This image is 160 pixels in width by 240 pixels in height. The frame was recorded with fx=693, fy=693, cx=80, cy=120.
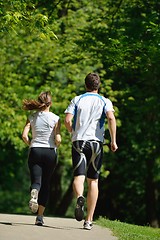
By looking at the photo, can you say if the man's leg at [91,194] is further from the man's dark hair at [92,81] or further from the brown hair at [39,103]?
the brown hair at [39,103]

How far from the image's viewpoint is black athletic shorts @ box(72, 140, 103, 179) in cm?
929

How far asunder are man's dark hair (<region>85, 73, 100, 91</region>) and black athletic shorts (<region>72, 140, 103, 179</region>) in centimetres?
77

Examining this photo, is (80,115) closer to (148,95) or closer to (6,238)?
(6,238)

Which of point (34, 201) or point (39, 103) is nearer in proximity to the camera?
point (34, 201)

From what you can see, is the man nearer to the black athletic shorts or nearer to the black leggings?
the black athletic shorts

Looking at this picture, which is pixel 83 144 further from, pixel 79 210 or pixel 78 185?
pixel 79 210

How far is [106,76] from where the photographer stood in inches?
1149

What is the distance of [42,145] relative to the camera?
33.1 ft

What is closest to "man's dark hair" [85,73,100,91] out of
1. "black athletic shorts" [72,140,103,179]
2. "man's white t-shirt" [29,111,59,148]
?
"black athletic shorts" [72,140,103,179]

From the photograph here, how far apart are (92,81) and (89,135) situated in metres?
0.76

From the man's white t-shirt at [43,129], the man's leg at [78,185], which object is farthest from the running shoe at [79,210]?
the man's white t-shirt at [43,129]

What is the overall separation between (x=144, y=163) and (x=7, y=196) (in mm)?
18173

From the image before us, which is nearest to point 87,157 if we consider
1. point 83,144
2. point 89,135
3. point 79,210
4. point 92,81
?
point 83,144

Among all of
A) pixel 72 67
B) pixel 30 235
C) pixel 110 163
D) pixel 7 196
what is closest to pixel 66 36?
pixel 72 67
